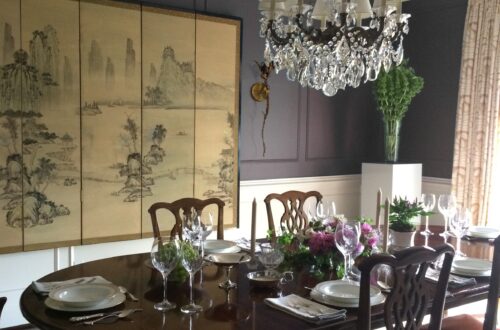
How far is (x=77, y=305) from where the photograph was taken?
1.85 metres

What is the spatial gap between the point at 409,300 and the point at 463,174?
9.63 feet

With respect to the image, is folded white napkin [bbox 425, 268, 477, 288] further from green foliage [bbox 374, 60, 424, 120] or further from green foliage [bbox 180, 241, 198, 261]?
green foliage [bbox 374, 60, 424, 120]

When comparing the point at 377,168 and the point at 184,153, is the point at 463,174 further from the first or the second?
the point at 184,153

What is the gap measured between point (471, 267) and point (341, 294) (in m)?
0.76

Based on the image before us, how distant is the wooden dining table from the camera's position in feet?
5.83

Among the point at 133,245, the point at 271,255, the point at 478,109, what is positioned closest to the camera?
the point at 271,255

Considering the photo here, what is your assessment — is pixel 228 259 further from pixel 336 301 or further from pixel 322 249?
pixel 336 301

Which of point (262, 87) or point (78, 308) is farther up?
point (262, 87)

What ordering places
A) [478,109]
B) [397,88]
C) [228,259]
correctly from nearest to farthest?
[228,259] < [478,109] < [397,88]

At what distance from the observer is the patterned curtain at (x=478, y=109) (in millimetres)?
4211

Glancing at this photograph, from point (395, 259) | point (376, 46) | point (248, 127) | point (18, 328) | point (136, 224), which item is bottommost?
point (18, 328)

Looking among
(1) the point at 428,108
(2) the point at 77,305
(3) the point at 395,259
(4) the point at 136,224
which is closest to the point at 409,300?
(3) the point at 395,259

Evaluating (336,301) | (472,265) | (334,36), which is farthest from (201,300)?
(334,36)

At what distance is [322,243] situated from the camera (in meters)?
2.36
